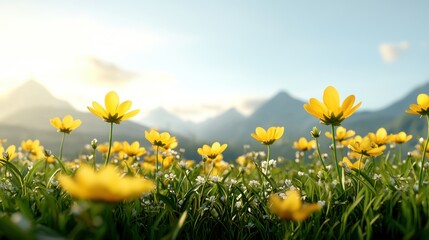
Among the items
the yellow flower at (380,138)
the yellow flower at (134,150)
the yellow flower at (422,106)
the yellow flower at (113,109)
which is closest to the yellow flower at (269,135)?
the yellow flower at (422,106)

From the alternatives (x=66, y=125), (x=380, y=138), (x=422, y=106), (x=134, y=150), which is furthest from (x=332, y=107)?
(x=66, y=125)

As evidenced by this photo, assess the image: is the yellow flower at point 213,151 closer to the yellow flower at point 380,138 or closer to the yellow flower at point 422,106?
the yellow flower at point 422,106

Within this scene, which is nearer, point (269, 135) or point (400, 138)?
point (269, 135)

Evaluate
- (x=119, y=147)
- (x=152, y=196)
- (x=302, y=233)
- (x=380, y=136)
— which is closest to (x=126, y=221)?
(x=152, y=196)

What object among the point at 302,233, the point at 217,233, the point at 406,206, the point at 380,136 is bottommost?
the point at 217,233

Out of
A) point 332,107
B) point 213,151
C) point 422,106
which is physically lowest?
point 213,151

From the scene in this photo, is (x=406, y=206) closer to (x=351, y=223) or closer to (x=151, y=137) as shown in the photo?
(x=351, y=223)

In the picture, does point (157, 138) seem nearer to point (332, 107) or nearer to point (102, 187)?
point (332, 107)
